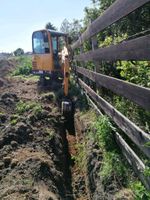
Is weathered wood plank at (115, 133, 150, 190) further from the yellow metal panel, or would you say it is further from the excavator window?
the excavator window

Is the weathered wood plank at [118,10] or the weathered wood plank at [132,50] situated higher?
the weathered wood plank at [118,10]

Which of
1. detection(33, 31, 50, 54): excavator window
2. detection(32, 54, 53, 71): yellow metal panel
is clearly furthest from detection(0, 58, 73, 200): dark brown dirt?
detection(33, 31, 50, 54): excavator window

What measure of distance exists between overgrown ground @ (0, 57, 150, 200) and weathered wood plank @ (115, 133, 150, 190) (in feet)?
0.28

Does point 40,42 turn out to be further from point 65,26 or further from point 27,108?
point 65,26

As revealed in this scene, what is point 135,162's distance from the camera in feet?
13.6

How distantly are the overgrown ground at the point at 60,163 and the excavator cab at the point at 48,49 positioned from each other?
6522 millimetres

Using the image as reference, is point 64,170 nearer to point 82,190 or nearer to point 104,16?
point 82,190

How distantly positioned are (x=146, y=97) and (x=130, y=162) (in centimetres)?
121

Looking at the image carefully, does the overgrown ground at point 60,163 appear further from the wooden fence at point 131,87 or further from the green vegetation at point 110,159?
the wooden fence at point 131,87

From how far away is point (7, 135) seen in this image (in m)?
7.67

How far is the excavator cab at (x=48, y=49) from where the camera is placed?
16344 mm

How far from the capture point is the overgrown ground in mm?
4777

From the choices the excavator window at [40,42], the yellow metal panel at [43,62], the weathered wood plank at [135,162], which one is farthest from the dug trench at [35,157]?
the excavator window at [40,42]

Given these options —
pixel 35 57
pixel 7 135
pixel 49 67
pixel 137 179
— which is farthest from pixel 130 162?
pixel 35 57
